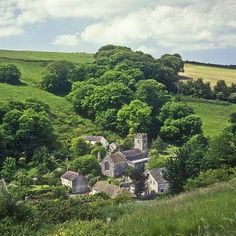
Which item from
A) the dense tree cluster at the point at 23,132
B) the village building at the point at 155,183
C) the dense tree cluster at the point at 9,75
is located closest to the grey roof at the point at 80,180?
the village building at the point at 155,183

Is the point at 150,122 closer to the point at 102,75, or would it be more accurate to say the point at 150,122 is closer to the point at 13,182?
the point at 102,75

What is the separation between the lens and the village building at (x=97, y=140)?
309 ft

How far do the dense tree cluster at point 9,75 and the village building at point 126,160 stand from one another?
4382 cm

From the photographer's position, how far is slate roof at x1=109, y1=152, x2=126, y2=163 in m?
83.4

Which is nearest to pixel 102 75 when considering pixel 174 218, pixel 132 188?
pixel 132 188

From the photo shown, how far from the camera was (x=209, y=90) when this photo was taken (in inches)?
5032

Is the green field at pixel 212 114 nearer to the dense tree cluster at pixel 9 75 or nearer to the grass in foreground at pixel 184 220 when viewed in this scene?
the dense tree cluster at pixel 9 75

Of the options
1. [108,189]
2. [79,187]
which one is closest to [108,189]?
[108,189]

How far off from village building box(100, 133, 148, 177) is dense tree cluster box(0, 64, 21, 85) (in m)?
43.8

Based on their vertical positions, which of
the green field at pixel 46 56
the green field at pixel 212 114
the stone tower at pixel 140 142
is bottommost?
the stone tower at pixel 140 142

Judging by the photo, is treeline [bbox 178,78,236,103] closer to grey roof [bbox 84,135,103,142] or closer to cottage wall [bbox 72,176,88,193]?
grey roof [bbox 84,135,103,142]

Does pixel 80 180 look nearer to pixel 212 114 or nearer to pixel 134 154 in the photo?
pixel 134 154

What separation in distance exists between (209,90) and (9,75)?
50.8 m

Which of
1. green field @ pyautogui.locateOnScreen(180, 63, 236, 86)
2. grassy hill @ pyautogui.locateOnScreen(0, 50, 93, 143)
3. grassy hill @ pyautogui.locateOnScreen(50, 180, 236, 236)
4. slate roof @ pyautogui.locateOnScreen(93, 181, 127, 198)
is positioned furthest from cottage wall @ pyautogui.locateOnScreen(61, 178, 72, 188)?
green field @ pyautogui.locateOnScreen(180, 63, 236, 86)
